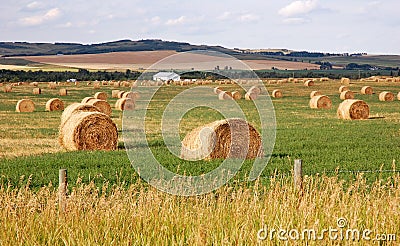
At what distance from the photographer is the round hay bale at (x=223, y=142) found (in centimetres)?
1945

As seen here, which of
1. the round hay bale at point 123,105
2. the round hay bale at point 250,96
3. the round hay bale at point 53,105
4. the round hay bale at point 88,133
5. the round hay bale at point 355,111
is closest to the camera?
the round hay bale at point 88,133

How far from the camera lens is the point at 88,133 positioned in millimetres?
22750

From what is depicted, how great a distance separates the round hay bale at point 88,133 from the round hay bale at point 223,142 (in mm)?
4168

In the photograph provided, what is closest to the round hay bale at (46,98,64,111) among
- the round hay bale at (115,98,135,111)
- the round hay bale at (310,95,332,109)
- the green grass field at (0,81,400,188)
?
the round hay bale at (115,98,135,111)

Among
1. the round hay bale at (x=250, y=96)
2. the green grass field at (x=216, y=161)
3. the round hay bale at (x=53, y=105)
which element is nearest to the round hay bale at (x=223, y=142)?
the green grass field at (x=216, y=161)

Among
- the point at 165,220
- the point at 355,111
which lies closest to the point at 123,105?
the point at 355,111

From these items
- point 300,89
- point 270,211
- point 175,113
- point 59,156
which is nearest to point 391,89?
point 300,89

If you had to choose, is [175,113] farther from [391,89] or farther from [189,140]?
[391,89]

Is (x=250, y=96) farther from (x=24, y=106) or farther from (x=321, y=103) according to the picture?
(x=24, y=106)

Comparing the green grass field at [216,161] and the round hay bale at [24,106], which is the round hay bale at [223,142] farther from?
the round hay bale at [24,106]

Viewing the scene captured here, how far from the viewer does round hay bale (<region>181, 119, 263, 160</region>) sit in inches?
766

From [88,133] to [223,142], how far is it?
5388mm

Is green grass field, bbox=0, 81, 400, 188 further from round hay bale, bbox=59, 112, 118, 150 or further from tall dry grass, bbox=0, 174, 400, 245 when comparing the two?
tall dry grass, bbox=0, 174, 400, 245

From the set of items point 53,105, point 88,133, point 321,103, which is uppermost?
point 88,133
